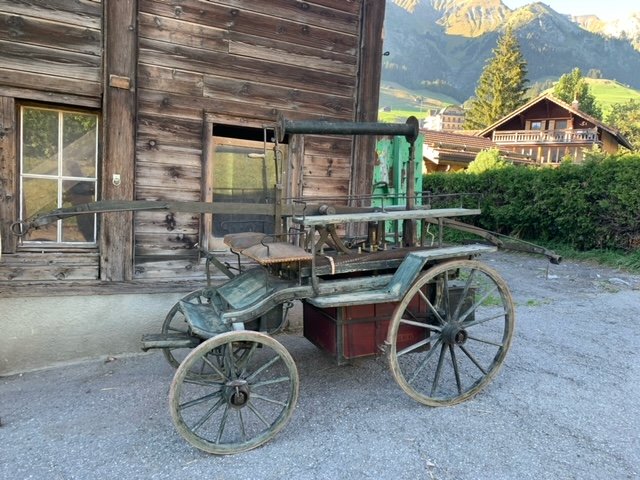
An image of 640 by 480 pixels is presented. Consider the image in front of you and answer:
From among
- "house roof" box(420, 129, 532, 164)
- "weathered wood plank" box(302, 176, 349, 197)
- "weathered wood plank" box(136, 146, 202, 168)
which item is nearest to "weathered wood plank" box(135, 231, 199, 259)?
"weathered wood plank" box(136, 146, 202, 168)

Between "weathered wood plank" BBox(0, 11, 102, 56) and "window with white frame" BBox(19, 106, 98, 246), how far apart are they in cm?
59

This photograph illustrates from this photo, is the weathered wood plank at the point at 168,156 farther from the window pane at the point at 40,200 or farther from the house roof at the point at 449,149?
the house roof at the point at 449,149

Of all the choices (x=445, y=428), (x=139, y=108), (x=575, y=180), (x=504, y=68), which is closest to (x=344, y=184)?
(x=139, y=108)

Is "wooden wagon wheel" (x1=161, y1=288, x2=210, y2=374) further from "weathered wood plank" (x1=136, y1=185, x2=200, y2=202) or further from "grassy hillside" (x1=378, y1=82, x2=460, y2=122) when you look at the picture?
"grassy hillside" (x1=378, y1=82, x2=460, y2=122)

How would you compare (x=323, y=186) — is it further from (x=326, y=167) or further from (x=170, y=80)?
(x=170, y=80)

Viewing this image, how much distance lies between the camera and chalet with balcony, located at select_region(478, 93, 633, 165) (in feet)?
112

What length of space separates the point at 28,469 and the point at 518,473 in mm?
2892

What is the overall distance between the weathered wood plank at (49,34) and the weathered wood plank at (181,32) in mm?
465

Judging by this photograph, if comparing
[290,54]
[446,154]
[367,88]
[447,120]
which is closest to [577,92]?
[447,120]

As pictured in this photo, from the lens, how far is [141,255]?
4.65m

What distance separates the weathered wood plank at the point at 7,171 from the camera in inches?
160

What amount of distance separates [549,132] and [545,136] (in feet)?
1.70

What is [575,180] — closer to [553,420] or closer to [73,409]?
[553,420]

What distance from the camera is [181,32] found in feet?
15.3
